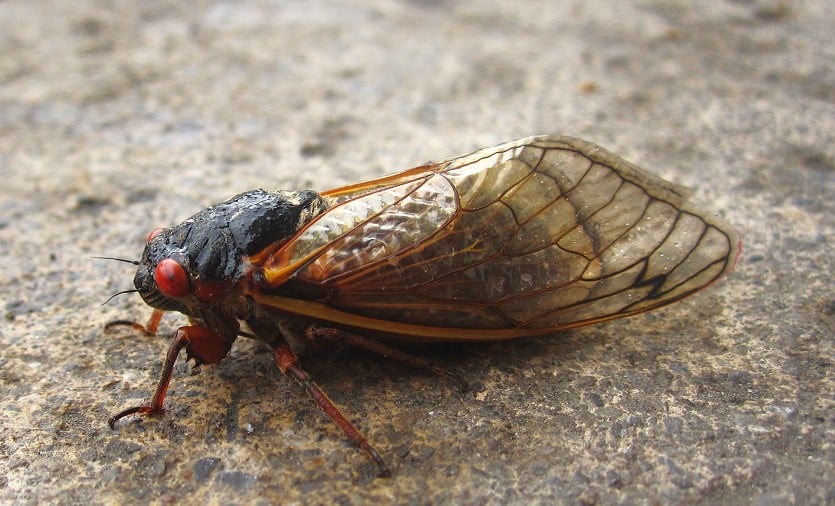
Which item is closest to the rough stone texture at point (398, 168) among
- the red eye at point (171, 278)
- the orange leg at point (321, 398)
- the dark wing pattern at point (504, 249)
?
the orange leg at point (321, 398)

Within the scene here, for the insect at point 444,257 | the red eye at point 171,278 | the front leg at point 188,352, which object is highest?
the insect at point 444,257

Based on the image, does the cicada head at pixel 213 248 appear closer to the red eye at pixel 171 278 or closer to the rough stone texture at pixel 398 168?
the red eye at pixel 171 278

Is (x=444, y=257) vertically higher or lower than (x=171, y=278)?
higher

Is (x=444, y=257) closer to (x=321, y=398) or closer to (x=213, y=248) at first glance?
(x=321, y=398)

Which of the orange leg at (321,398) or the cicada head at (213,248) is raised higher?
the cicada head at (213,248)

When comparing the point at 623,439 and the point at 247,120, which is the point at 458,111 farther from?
the point at 623,439

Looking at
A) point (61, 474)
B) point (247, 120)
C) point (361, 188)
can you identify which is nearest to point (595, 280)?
point (361, 188)

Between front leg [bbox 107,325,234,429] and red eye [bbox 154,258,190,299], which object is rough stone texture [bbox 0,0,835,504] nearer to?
front leg [bbox 107,325,234,429]

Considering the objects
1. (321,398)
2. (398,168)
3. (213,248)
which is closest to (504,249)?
(321,398)
